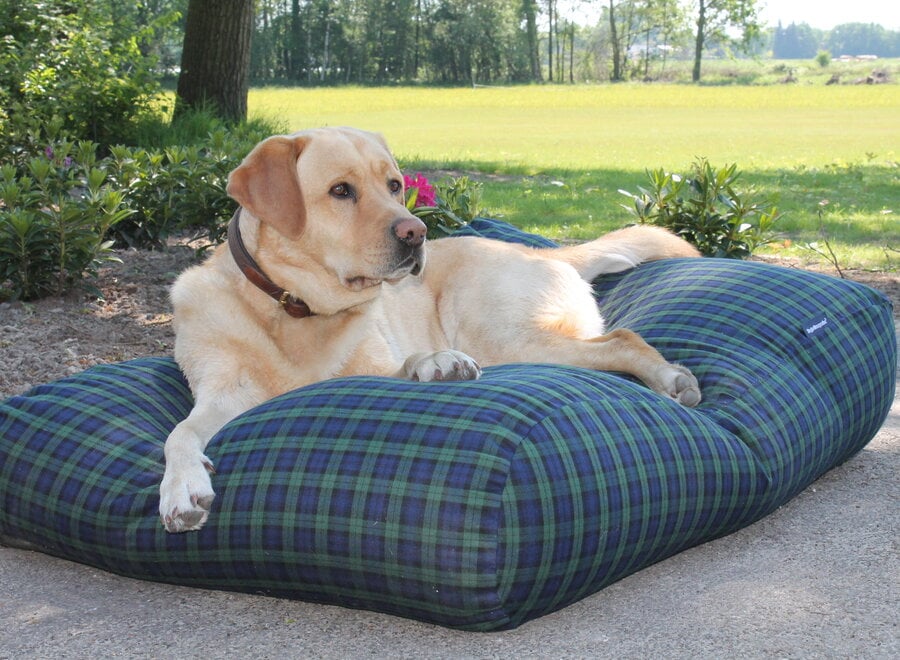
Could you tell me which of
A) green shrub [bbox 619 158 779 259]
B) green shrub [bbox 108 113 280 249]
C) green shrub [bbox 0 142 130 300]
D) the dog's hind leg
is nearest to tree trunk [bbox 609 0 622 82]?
green shrub [bbox 619 158 779 259]

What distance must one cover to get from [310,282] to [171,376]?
2.54ft

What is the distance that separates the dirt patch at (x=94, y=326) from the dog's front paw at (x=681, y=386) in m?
3.34

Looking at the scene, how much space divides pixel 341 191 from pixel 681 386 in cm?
159

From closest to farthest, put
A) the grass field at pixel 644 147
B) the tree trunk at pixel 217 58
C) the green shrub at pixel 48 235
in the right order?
the green shrub at pixel 48 235 → the grass field at pixel 644 147 → the tree trunk at pixel 217 58

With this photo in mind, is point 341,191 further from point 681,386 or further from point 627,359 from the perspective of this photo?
point 681,386

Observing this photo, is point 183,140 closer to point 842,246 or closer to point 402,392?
point 842,246

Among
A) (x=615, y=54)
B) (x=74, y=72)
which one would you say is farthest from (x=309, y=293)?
(x=615, y=54)

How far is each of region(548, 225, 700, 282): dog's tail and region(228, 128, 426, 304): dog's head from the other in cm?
156

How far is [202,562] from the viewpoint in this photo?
3330 mm

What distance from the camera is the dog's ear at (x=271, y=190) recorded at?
3.94 m

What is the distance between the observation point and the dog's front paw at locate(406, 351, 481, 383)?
3.89 meters

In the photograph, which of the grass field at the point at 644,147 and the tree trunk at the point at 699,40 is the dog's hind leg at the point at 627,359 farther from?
the tree trunk at the point at 699,40

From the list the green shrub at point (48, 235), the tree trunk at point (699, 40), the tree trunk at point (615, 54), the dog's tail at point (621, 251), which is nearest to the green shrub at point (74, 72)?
the green shrub at point (48, 235)

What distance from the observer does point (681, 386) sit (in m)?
4.13
